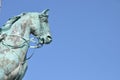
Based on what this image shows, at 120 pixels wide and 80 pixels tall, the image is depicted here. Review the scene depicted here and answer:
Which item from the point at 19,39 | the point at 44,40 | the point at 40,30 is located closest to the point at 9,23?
the point at 19,39

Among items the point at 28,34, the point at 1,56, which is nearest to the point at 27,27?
the point at 28,34

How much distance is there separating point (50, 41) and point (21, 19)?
3.46 feet

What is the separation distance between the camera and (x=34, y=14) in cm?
1655

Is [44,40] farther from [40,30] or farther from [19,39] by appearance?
[19,39]

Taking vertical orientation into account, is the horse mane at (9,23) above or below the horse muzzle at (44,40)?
above

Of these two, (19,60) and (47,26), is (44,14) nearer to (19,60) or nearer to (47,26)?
(47,26)

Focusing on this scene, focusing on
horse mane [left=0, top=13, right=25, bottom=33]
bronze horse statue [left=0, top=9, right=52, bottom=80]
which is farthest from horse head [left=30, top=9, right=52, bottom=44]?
horse mane [left=0, top=13, right=25, bottom=33]

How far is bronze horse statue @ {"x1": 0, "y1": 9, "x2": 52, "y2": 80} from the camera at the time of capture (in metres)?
15.7

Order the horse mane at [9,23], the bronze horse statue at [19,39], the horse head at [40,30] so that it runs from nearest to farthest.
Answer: the bronze horse statue at [19,39] < the horse mane at [9,23] < the horse head at [40,30]

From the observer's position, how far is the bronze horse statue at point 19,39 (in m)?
15.7

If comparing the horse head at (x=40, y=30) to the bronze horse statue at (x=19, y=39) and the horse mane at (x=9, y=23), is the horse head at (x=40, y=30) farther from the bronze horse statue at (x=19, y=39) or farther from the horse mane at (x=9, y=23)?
the horse mane at (x=9, y=23)

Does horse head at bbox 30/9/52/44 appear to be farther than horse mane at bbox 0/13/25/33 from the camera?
Yes

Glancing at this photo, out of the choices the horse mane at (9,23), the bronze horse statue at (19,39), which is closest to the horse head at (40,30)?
the bronze horse statue at (19,39)

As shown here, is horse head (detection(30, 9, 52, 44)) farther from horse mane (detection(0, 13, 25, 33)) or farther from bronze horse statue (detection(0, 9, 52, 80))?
horse mane (detection(0, 13, 25, 33))
